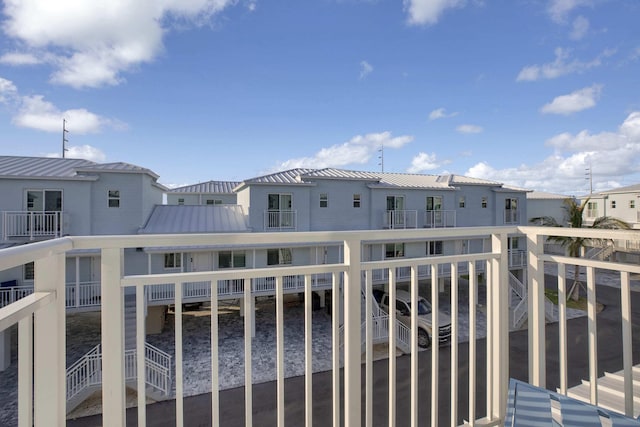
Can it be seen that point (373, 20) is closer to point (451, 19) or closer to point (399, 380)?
point (451, 19)

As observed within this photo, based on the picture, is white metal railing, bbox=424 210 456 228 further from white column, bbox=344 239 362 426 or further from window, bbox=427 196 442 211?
white column, bbox=344 239 362 426

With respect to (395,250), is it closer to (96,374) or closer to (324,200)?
(324,200)

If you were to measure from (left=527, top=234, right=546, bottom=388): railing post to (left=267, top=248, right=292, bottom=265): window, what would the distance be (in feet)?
30.0

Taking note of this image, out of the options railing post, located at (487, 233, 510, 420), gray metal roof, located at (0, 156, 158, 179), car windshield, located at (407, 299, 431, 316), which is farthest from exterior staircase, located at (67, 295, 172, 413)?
car windshield, located at (407, 299, 431, 316)

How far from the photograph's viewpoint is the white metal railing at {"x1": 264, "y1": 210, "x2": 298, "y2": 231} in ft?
34.8

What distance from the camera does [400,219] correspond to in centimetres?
1239

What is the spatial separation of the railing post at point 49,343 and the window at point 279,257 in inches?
381

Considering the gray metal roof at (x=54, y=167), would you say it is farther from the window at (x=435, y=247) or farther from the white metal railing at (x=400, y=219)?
the window at (x=435, y=247)

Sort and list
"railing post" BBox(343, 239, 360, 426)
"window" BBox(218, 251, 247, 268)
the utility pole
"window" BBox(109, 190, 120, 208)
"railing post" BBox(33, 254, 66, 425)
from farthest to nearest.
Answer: the utility pole, "window" BBox(218, 251, 247, 268), "window" BBox(109, 190, 120, 208), "railing post" BBox(343, 239, 360, 426), "railing post" BBox(33, 254, 66, 425)

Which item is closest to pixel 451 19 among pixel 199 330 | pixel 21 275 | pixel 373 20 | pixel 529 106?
pixel 373 20

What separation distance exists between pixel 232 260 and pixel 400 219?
689cm

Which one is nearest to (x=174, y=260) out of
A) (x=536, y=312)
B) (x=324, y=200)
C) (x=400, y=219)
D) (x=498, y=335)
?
(x=324, y=200)

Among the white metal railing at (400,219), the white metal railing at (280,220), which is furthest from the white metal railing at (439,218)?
→ the white metal railing at (280,220)

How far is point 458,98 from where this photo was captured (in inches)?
398
